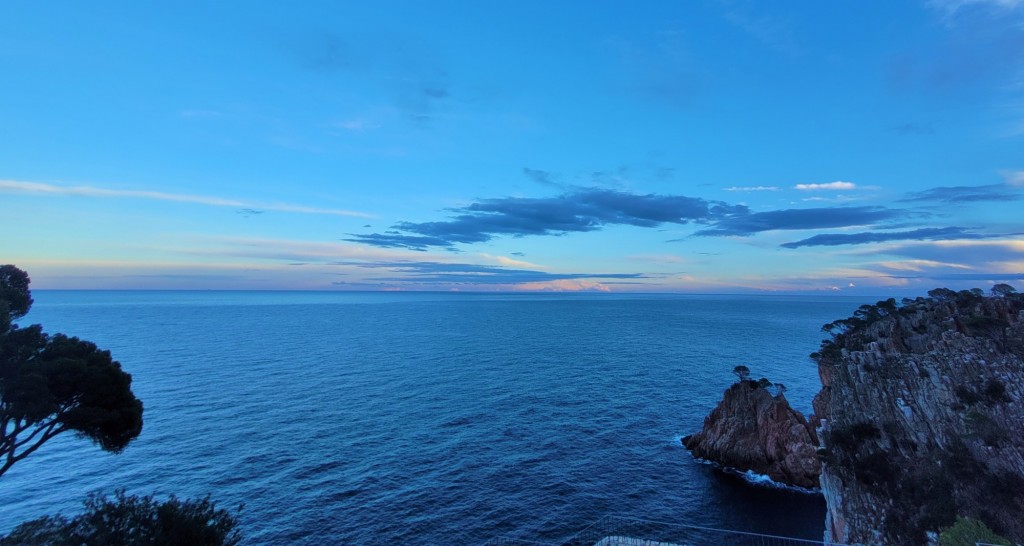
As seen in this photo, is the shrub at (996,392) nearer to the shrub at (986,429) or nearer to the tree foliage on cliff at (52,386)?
the shrub at (986,429)

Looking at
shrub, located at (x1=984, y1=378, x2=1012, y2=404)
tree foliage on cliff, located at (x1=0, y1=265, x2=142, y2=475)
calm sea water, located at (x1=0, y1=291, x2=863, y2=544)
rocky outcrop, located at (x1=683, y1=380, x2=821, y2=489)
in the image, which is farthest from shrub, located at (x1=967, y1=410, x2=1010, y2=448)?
tree foliage on cliff, located at (x1=0, y1=265, x2=142, y2=475)

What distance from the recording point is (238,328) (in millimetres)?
150625

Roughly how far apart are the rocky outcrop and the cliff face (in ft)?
31.2

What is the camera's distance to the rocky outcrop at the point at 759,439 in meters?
43.5

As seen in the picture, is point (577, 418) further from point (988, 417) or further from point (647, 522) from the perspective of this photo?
point (988, 417)

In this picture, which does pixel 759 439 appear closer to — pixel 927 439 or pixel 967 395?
pixel 927 439

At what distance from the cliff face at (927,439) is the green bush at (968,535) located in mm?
2674

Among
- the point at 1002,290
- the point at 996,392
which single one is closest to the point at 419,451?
the point at 996,392

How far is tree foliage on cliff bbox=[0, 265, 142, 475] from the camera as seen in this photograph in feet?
63.4

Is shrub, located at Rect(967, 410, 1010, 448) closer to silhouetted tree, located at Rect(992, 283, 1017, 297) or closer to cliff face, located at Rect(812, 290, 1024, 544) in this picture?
cliff face, located at Rect(812, 290, 1024, 544)

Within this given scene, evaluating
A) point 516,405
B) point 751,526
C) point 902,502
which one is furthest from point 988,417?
point 516,405

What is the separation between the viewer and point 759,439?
153 ft

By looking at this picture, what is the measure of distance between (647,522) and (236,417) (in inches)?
1843

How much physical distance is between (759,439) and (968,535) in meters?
26.6
